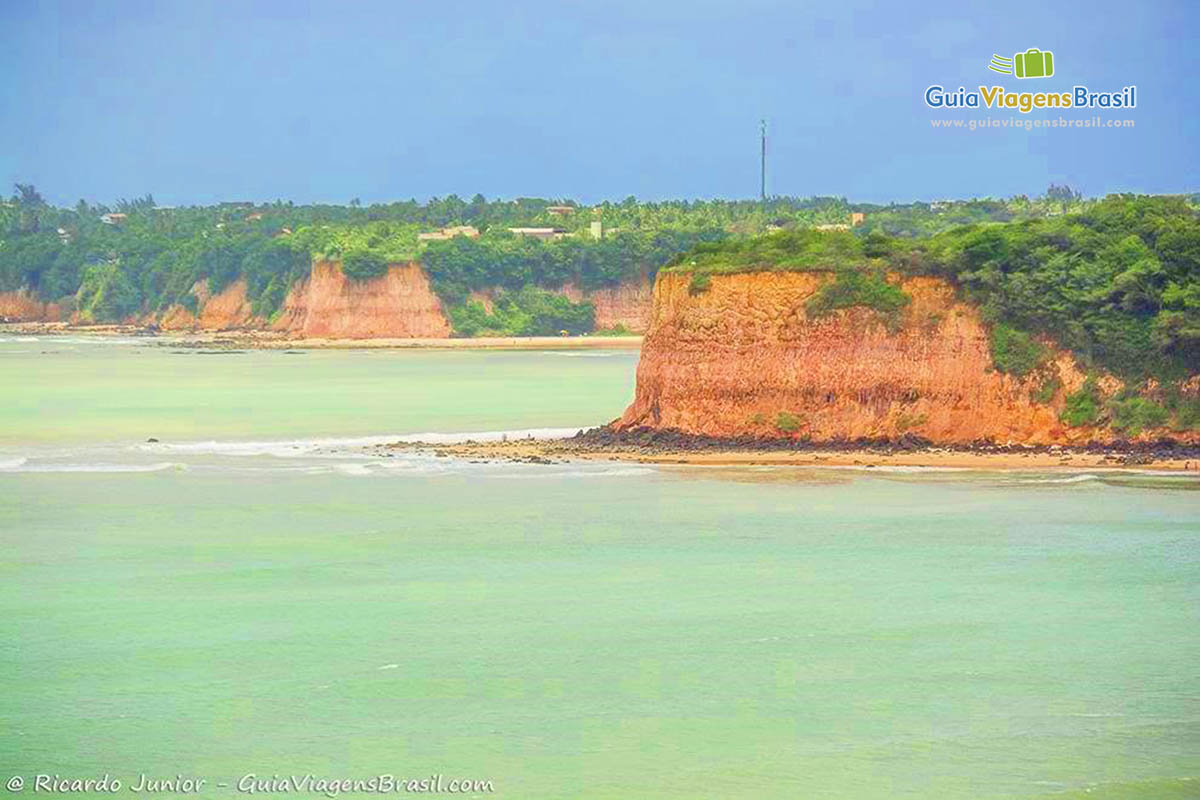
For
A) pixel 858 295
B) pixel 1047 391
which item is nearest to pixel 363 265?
pixel 858 295

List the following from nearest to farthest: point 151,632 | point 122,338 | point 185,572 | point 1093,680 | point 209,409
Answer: point 1093,680
point 151,632
point 185,572
point 209,409
point 122,338

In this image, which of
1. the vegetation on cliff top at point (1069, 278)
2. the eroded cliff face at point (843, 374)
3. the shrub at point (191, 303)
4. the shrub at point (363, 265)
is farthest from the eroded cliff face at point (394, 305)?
the eroded cliff face at point (843, 374)

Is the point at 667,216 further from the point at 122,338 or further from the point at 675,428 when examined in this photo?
the point at 675,428

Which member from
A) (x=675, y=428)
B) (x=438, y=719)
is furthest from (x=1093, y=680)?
(x=675, y=428)

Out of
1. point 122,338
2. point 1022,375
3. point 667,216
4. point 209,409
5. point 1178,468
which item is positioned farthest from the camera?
point 667,216

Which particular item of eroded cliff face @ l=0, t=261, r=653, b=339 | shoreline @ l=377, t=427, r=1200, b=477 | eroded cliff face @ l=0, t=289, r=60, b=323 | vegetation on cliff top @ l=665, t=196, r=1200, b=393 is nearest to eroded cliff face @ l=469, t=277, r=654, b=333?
eroded cliff face @ l=0, t=261, r=653, b=339

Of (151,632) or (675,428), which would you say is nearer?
(151,632)
